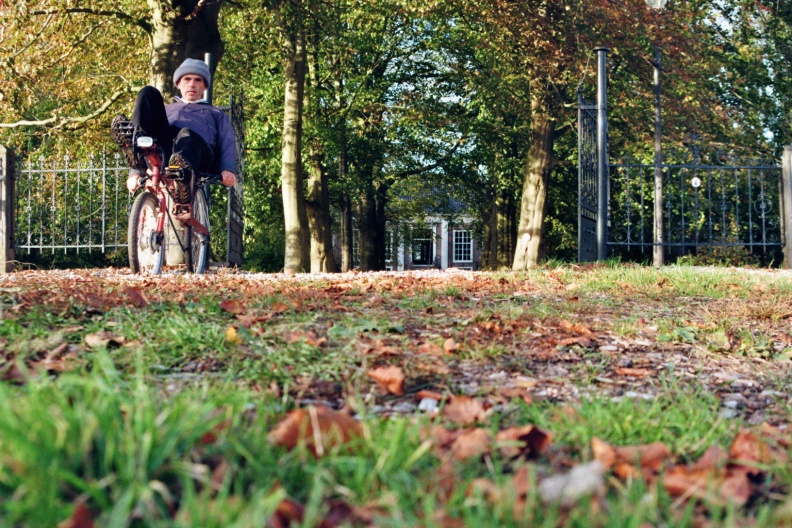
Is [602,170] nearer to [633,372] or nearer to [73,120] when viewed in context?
[633,372]

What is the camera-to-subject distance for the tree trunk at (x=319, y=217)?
21.4m

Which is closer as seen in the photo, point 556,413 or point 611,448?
point 611,448

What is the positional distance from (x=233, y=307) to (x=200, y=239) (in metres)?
4.73

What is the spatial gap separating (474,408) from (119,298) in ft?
9.23

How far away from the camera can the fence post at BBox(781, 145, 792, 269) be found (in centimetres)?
1347

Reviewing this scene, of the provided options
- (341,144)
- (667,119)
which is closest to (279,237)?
(341,144)

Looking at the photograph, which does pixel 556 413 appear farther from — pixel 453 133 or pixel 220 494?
pixel 453 133

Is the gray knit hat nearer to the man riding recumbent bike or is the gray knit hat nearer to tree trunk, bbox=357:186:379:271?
the man riding recumbent bike

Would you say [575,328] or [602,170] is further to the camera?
[602,170]

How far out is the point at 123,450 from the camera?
1671 mm

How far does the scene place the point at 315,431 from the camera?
1989 millimetres

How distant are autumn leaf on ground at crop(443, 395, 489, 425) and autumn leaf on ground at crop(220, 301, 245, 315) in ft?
6.49

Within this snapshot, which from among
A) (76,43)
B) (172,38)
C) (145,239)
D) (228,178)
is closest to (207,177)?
(228,178)

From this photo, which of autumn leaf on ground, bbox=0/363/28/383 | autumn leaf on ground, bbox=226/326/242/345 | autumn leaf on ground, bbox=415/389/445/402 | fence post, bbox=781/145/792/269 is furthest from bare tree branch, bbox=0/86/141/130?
autumn leaf on ground, bbox=415/389/445/402
